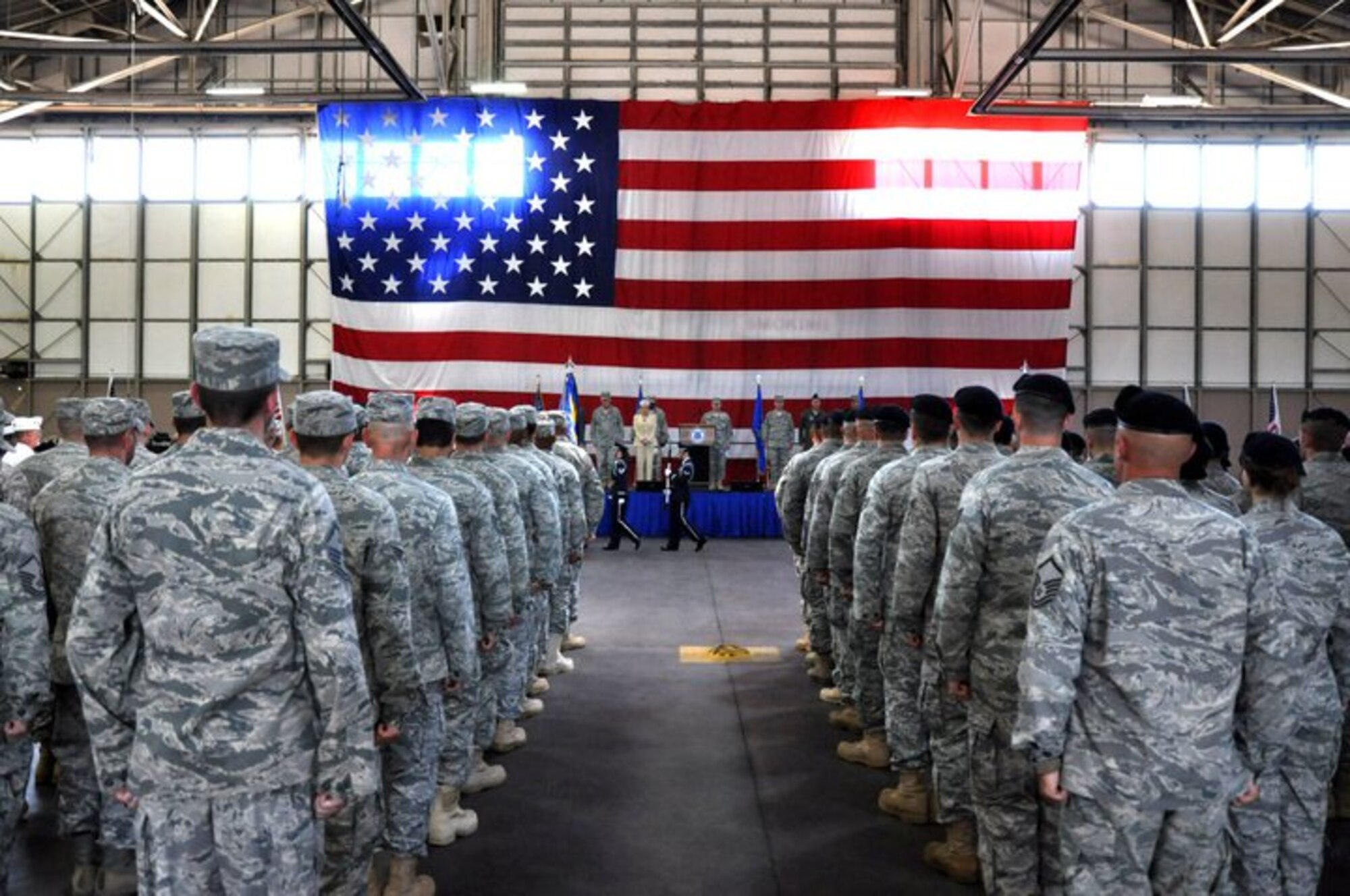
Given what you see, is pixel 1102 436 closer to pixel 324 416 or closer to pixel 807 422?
pixel 324 416

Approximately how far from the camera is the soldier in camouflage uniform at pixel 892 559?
4.41 metres

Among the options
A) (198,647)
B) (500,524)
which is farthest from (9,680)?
(500,524)

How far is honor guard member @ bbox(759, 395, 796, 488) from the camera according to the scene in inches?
561

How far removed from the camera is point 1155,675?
Answer: 233 cm

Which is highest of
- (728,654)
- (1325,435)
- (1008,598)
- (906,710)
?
(1325,435)

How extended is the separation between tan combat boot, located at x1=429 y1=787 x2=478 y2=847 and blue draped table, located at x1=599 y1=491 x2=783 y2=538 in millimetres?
9295

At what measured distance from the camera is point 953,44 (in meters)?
15.8

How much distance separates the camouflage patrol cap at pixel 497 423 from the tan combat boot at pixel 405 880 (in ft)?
7.23

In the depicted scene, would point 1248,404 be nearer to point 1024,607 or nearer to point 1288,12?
point 1288,12

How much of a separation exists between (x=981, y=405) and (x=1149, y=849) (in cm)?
173

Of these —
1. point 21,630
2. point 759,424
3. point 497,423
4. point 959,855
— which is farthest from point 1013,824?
Result: point 759,424

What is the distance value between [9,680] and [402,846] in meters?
1.25

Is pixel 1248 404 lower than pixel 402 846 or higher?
higher

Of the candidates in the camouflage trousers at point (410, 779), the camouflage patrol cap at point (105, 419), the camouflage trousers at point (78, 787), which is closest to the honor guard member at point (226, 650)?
the camouflage trousers at point (410, 779)
